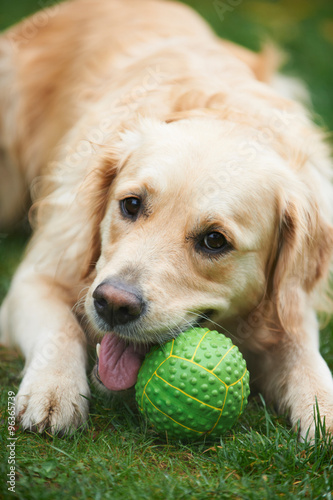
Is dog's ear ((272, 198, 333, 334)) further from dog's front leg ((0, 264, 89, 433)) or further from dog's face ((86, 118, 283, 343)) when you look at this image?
dog's front leg ((0, 264, 89, 433))

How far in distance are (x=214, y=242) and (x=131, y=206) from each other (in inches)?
18.0

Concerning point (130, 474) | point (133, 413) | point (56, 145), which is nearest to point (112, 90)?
point (56, 145)

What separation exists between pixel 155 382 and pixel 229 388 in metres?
0.30

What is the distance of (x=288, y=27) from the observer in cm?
998

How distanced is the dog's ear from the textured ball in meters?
0.62

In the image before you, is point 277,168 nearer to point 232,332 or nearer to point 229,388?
point 232,332

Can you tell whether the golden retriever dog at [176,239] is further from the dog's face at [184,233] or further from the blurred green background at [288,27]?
the blurred green background at [288,27]

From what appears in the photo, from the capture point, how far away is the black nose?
2.45 m

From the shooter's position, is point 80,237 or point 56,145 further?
point 56,145

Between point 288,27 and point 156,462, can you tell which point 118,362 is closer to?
point 156,462

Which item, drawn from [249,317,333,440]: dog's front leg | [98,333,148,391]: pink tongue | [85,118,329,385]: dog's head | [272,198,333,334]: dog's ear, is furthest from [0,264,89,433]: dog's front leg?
[272,198,333,334]: dog's ear

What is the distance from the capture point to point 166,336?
258 centimetres

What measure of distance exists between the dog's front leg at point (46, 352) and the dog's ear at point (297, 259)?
106cm

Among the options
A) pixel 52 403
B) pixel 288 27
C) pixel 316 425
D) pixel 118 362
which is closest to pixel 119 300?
pixel 118 362
